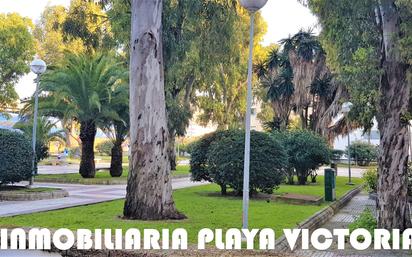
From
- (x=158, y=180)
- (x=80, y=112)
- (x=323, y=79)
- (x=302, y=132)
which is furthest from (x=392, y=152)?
(x=323, y=79)

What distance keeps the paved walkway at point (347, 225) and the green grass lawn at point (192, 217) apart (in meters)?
0.63

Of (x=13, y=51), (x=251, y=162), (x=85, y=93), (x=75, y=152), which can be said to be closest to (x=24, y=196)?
(x=251, y=162)

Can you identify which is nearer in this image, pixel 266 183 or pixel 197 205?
pixel 197 205

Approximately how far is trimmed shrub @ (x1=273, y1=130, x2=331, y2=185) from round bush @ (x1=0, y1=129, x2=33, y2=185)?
11515mm

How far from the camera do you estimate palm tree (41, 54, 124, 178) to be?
22.5m

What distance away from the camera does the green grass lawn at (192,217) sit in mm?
9109

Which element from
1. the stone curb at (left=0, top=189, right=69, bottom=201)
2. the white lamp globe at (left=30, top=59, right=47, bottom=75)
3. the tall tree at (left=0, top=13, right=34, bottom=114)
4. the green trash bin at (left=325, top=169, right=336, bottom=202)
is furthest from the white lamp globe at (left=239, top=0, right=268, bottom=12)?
the tall tree at (left=0, top=13, right=34, bottom=114)

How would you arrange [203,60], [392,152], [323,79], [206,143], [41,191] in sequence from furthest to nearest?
1. [323,79]
2. [203,60]
3. [206,143]
4. [41,191]
5. [392,152]

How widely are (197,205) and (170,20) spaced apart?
815 centimetres

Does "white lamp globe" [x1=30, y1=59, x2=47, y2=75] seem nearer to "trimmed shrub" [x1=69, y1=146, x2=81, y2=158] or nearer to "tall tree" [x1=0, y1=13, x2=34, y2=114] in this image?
"tall tree" [x1=0, y1=13, x2=34, y2=114]

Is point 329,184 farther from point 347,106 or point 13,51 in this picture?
point 13,51

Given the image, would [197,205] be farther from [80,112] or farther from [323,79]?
[323,79]

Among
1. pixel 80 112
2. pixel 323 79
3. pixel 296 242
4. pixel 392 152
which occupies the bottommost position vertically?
pixel 296 242

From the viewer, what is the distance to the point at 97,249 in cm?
681
